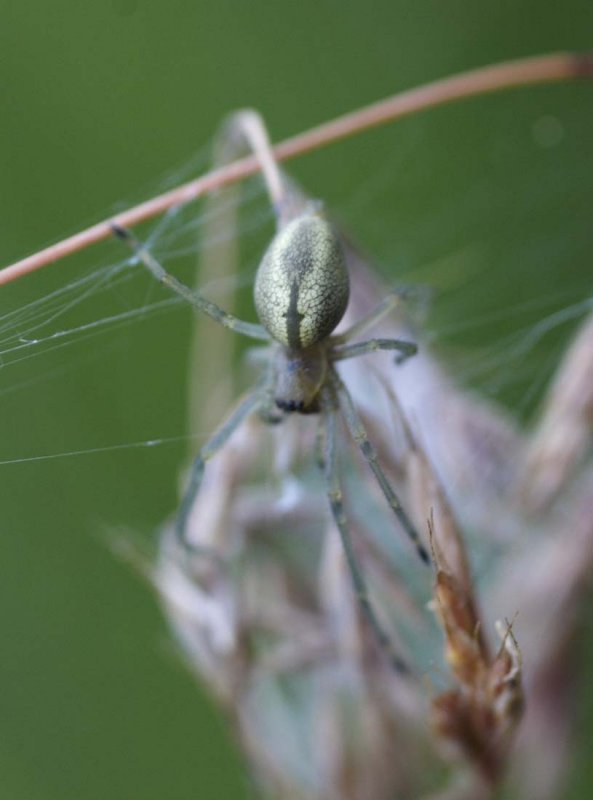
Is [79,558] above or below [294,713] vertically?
above

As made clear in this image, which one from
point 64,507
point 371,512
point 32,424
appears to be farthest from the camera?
point 64,507

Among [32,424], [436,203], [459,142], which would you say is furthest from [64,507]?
[459,142]

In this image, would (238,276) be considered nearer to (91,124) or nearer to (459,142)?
(91,124)

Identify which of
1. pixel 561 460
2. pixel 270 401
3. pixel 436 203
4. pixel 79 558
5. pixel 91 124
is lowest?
pixel 561 460

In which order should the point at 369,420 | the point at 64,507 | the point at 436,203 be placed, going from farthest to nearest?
the point at 436,203 → the point at 64,507 → the point at 369,420

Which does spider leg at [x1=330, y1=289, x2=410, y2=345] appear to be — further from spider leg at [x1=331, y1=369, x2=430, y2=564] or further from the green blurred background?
the green blurred background

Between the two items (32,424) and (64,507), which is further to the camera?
(64,507)

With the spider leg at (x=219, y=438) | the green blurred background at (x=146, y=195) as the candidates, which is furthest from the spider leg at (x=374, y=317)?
the green blurred background at (x=146, y=195)

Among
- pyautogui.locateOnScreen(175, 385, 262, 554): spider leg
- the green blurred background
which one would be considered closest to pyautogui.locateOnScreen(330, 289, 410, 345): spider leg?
pyautogui.locateOnScreen(175, 385, 262, 554): spider leg

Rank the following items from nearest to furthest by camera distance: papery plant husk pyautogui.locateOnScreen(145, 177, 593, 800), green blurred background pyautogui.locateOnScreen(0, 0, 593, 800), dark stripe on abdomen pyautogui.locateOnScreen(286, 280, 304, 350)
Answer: dark stripe on abdomen pyautogui.locateOnScreen(286, 280, 304, 350) → papery plant husk pyautogui.locateOnScreen(145, 177, 593, 800) → green blurred background pyautogui.locateOnScreen(0, 0, 593, 800)
